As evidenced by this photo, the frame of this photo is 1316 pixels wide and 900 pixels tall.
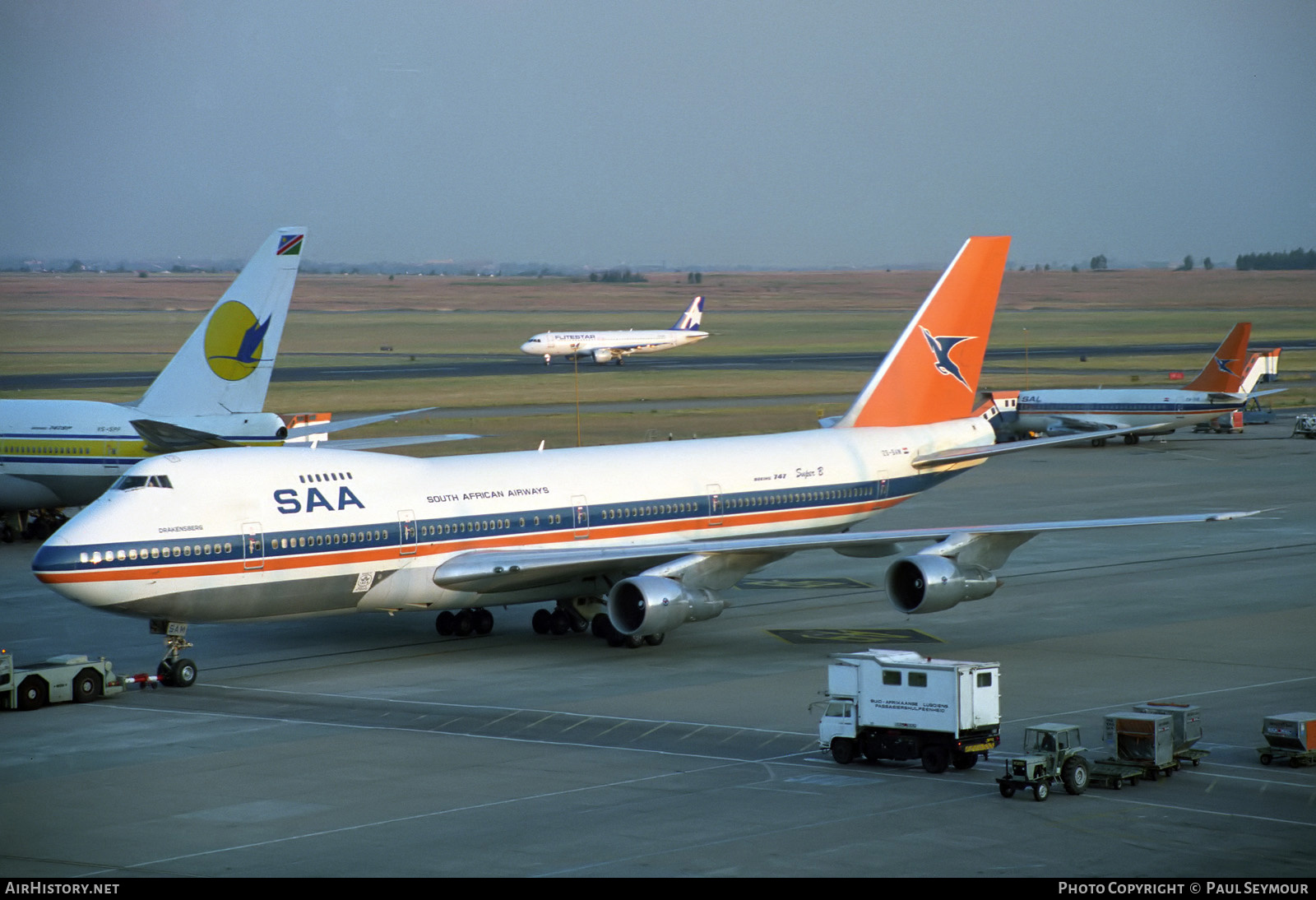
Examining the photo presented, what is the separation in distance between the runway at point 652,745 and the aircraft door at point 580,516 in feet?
7.73

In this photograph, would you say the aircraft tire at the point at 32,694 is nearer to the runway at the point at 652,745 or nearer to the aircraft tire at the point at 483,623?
the runway at the point at 652,745

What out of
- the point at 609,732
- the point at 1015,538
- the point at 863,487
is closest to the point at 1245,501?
the point at 863,487

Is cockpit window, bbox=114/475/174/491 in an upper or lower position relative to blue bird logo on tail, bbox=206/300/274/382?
lower

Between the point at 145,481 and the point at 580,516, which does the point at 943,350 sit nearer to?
the point at 580,516

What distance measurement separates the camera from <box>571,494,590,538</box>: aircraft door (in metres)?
34.9

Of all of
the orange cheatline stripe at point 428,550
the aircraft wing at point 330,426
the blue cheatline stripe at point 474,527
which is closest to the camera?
the orange cheatline stripe at point 428,550

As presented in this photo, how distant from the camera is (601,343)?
5984 inches

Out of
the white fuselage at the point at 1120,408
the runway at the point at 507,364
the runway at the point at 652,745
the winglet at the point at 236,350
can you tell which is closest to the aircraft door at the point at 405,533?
the runway at the point at 652,745

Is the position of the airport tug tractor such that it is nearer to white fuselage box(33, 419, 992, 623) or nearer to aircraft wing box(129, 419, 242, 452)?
white fuselage box(33, 419, 992, 623)

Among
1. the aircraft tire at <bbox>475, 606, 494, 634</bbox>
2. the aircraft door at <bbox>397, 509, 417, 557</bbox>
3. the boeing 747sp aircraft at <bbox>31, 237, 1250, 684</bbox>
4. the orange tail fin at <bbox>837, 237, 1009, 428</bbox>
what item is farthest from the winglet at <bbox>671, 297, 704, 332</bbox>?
the aircraft door at <bbox>397, 509, 417, 557</bbox>

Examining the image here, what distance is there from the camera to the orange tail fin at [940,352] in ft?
137

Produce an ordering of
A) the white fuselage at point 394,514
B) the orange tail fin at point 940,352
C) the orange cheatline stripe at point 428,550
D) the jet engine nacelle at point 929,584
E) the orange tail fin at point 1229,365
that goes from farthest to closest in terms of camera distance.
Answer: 1. the orange tail fin at point 1229,365
2. the orange tail fin at point 940,352
3. the jet engine nacelle at point 929,584
4. the white fuselage at point 394,514
5. the orange cheatline stripe at point 428,550

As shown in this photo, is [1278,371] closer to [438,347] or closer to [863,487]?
[438,347]

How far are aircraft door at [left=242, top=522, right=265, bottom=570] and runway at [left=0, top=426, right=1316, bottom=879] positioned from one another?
2333 mm
